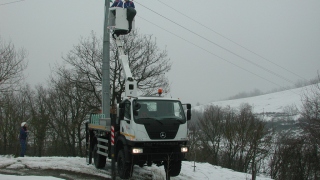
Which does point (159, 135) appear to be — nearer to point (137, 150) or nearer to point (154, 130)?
point (154, 130)

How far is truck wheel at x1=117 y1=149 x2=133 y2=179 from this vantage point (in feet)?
35.0

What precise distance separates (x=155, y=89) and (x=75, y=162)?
488 inches

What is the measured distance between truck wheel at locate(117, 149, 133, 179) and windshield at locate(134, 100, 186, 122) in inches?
55.6

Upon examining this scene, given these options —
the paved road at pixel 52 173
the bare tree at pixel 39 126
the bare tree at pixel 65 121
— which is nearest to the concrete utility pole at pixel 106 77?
the paved road at pixel 52 173

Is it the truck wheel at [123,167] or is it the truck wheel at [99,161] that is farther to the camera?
the truck wheel at [99,161]

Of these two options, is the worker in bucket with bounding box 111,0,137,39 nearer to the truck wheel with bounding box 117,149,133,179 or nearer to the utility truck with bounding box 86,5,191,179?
the utility truck with bounding box 86,5,191,179

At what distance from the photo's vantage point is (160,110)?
427 inches

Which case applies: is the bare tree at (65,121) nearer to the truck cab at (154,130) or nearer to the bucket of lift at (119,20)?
the bucket of lift at (119,20)

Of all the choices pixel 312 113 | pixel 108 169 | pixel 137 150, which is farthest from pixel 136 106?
pixel 312 113

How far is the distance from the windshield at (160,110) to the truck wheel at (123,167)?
1412 millimetres

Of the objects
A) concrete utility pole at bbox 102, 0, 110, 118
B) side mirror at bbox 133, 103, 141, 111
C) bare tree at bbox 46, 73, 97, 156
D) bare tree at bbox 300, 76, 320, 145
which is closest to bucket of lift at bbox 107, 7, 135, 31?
concrete utility pole at bbox 102, 0, 110, 118

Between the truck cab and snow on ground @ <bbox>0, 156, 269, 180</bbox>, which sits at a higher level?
the truck cab

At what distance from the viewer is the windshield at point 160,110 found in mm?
10609

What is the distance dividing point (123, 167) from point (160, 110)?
2.14 meters
